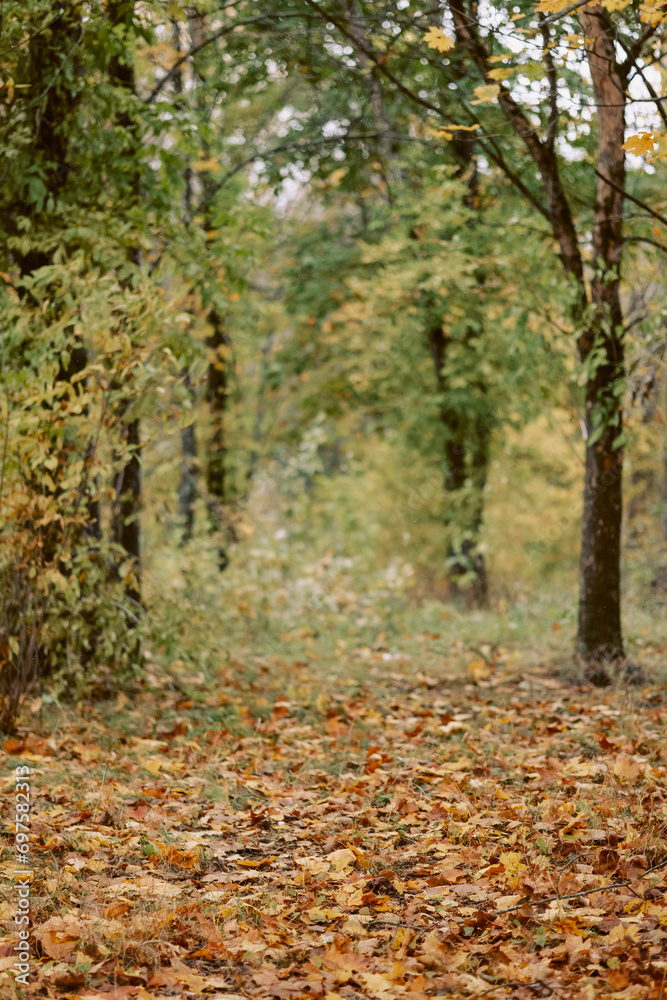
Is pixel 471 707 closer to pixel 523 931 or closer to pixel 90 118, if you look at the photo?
pixel 523 931

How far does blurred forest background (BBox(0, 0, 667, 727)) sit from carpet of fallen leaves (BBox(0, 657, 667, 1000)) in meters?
1.60

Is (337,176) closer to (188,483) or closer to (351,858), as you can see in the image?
(188,483)

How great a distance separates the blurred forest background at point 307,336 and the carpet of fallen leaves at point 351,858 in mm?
1601

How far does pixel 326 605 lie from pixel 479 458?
3.20 meters

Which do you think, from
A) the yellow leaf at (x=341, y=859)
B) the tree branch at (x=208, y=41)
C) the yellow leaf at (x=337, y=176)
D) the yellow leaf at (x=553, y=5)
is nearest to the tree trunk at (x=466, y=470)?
the yellow leaf at (x=337, y=176)

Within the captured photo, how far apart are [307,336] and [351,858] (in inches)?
445

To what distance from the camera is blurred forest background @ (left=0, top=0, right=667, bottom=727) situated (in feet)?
20.6

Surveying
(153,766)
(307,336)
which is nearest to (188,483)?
(307,336)

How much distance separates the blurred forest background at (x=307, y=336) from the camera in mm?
6277

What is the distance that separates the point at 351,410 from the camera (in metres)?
14.2

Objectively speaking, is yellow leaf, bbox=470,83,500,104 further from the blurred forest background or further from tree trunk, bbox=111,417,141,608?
tree trunk, bbox=111,417,141,608

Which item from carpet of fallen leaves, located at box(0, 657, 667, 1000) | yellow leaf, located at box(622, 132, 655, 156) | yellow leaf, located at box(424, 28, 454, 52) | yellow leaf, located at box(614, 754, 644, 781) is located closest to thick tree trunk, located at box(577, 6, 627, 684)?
carpet of fallen leaves, located at box(0, 657, 667, 1000)

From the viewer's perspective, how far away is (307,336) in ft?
47.4

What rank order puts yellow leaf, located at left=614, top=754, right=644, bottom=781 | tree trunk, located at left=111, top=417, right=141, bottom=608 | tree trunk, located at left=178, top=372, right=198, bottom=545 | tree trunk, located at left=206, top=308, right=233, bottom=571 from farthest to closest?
tree trunk, located at left=206, top=308, right=233, bottom=571, tree trunk, located at left=178, top=372, right=198, bottom=545, tree trunk, located at left=111, top=417, right=141, bottom=608, yellow leaf, located at left=614, top=754, right=644, bottom=781
